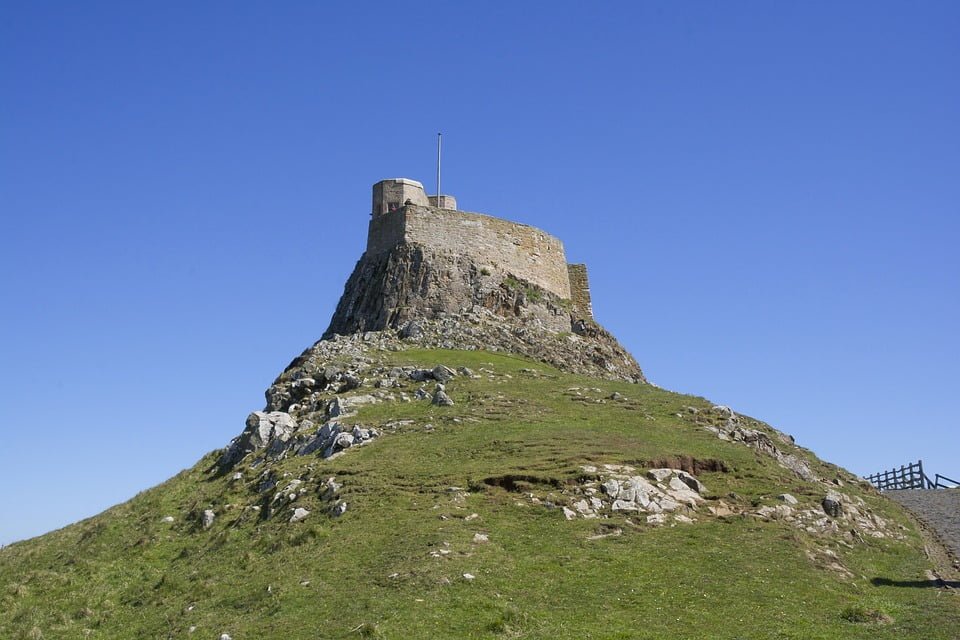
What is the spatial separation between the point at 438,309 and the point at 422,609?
3491 cm

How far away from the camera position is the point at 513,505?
107 feet

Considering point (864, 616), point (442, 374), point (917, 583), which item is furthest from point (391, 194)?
point (864, 616)

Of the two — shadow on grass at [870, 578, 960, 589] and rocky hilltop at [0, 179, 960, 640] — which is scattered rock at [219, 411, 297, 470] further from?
shadow on grass at [870, 578, 960, 589]

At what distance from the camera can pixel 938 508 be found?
43.3 metres

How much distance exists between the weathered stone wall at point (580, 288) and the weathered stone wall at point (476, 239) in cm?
253

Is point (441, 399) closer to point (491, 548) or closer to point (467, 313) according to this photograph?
point (491, 548)

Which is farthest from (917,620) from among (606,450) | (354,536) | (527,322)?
(527,322)

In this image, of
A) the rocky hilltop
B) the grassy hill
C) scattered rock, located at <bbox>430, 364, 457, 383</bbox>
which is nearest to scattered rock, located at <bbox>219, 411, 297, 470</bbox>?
the rocky hilltop

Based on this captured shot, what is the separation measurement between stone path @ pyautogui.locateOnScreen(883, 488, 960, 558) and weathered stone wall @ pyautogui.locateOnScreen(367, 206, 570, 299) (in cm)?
2492

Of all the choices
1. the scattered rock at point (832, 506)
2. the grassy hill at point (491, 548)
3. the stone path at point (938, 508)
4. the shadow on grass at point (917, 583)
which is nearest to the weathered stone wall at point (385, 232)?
the grassy hill at point (491, 548)

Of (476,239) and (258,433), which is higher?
(476,239)

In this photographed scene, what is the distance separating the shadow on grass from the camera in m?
28.5

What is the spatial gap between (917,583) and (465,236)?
125 feet

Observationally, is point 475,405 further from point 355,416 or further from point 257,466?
point 257,466
